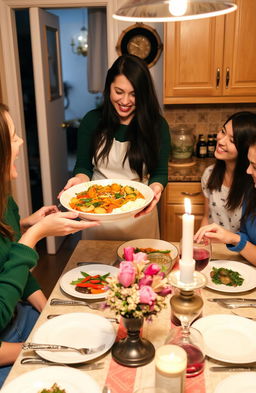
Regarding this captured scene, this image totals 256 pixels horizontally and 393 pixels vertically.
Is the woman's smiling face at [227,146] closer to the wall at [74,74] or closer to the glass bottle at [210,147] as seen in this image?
the glass bottle at [210,147]

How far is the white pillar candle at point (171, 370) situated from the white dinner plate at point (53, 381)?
6.7 inches

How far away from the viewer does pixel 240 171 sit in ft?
6.95

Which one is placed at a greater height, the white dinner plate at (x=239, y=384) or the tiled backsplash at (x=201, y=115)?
the tiled backsplash at (x=201, y=115)

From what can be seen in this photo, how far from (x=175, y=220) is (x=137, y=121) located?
1.10 m

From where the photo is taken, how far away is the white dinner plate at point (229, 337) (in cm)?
109

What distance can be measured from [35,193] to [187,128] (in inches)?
92.2

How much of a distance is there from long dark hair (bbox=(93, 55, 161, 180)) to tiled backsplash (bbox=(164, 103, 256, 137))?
131cm

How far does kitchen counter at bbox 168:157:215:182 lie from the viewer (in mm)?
2898

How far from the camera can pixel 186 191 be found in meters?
2.93

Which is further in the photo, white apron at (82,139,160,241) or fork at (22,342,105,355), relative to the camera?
white apron at (82,139,160,241)

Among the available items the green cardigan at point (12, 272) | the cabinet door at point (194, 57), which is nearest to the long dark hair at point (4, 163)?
the green cardigan at point (12, 272)

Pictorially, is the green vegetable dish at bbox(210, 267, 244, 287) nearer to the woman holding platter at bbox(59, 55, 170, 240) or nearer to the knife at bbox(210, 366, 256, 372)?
the knife at bbox(210, 366, 256, 372)

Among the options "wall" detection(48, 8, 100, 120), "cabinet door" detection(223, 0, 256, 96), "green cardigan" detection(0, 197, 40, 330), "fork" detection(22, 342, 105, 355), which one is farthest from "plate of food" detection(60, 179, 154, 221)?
"wall" detection(48, 8, 100, 120)

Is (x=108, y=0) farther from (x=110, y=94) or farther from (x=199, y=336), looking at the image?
(x=199, y=336)
